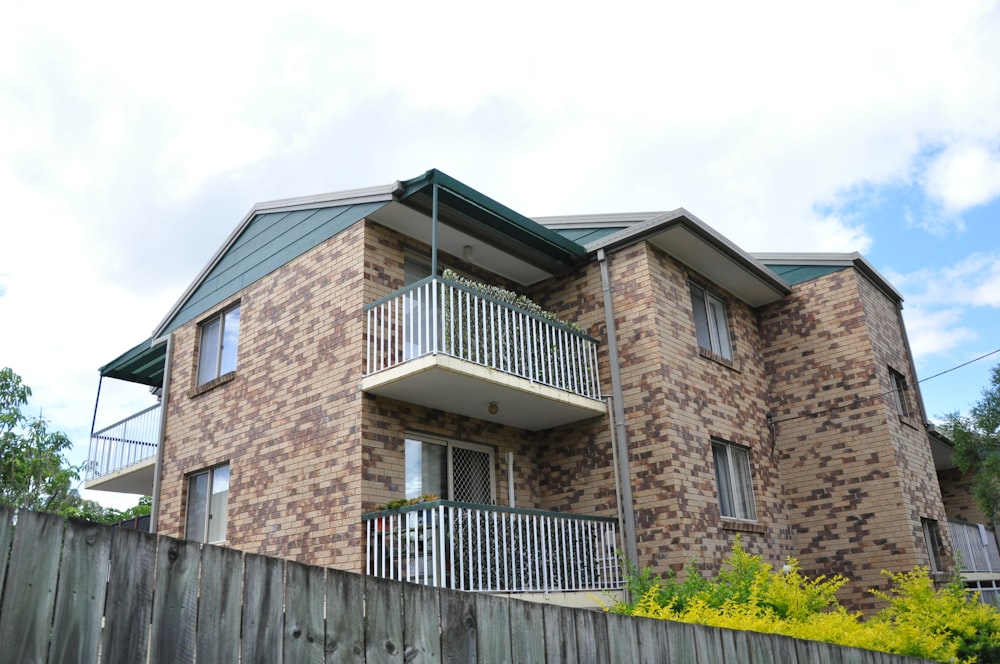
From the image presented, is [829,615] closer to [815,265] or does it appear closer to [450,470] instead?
[450,470]

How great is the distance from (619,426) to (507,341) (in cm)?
222

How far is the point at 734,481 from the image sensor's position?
12555mm

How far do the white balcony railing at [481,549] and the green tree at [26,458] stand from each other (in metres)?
13.0

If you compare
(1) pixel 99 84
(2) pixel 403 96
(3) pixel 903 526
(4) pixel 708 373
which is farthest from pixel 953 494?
(1) pixel 99 84

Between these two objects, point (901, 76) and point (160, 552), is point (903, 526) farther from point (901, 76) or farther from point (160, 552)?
point (160, 552)

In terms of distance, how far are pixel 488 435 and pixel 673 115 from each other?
26.9 ft

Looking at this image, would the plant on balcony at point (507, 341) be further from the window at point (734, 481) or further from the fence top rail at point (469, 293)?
the window at point (734, 481)

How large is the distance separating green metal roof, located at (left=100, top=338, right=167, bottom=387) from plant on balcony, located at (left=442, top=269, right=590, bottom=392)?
7179 mm

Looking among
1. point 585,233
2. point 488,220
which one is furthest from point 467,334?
point 585,233

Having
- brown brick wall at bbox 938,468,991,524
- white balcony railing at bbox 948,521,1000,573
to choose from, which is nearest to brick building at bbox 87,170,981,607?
white balcony railing at bbox 948,521,1000,573

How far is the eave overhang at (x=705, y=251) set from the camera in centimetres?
1200

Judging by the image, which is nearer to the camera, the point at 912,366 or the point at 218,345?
the point at 218,345

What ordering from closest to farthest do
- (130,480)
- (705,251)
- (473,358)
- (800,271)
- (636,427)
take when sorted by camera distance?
(473,358)
(636,427)
(705,251)
(800,271)
(130,480)

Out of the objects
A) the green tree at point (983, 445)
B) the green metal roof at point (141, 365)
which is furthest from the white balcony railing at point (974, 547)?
the green metal roof at point (141, 365)
